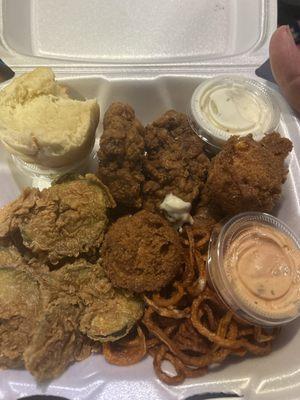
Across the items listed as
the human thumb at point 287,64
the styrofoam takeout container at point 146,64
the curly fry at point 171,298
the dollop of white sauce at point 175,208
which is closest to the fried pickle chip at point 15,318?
the styrofoam takeout container at point 146,64

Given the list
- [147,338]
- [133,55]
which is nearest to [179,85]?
[133,55]

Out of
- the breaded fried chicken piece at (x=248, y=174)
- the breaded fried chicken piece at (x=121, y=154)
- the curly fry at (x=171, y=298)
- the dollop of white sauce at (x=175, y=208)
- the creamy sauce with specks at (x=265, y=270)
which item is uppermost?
the breaded fried chicken piece at (x=121, y=154)

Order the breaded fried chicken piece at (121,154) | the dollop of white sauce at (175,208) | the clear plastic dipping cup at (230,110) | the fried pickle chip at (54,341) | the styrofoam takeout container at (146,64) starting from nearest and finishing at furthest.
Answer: the fried pickle chip at (54,341)
the styrofoam takeout container at (146,64)
the breaded fried chicken piece at (121,154)
the dollop of white sauce at (175,208)
the clear plastic dipping cup at (230,110)

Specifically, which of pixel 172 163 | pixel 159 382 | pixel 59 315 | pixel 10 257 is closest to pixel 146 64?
pixel 172 163

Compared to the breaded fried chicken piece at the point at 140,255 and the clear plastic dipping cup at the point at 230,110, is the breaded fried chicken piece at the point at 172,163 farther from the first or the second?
the breaded fried chicken piece at the point at 140,255

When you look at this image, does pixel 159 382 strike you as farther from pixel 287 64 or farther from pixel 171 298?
pixel 287 64

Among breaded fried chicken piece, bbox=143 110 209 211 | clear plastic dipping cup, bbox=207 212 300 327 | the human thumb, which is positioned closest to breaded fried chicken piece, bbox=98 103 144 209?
breaded fried chicken piece, bbox=143 110 209 211
